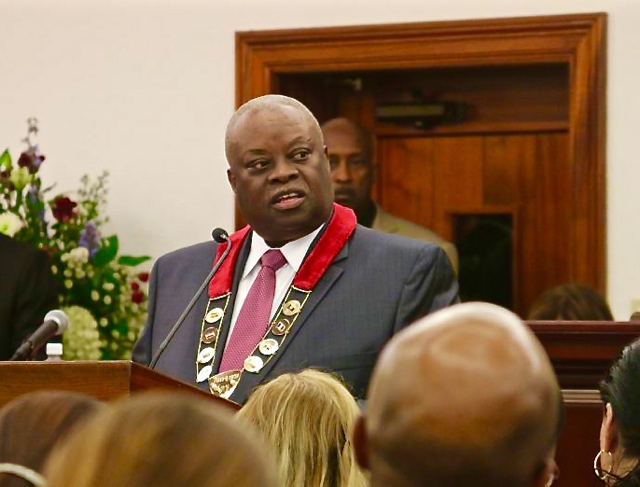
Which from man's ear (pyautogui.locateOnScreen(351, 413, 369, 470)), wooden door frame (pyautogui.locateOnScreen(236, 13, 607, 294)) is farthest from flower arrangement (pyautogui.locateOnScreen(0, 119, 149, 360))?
man's ear (pyautogui.locateOnScreen(351, 413, 369, 470))

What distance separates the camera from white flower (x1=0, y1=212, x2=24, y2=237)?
558 cm

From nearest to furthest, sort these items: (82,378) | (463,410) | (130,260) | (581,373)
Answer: (463,410) < (82,378) < (581,373) < (130,260)

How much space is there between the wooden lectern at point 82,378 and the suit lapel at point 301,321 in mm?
708

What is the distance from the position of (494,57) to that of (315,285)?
2.42 metres

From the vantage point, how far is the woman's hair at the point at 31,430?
1.45m

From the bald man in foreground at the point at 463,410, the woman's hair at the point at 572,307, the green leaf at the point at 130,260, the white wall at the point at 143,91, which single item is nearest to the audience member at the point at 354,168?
the white wall at the point at 143,91

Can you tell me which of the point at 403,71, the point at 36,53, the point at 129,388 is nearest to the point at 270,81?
the point at 403,71

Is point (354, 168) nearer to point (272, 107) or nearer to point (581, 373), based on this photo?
point (272, 107)

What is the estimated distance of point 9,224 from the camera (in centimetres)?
561

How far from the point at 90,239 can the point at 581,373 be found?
9.38 feet

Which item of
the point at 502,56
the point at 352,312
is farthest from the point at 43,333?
the point at 502,56

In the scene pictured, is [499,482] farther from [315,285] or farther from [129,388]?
[315,285]

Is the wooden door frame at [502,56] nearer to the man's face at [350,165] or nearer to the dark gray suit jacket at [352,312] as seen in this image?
the man's face at [350,165]

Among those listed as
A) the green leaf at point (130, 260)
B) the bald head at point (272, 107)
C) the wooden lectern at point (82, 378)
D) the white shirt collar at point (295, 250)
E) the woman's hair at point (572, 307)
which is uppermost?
the bald head at point (272, 107)
